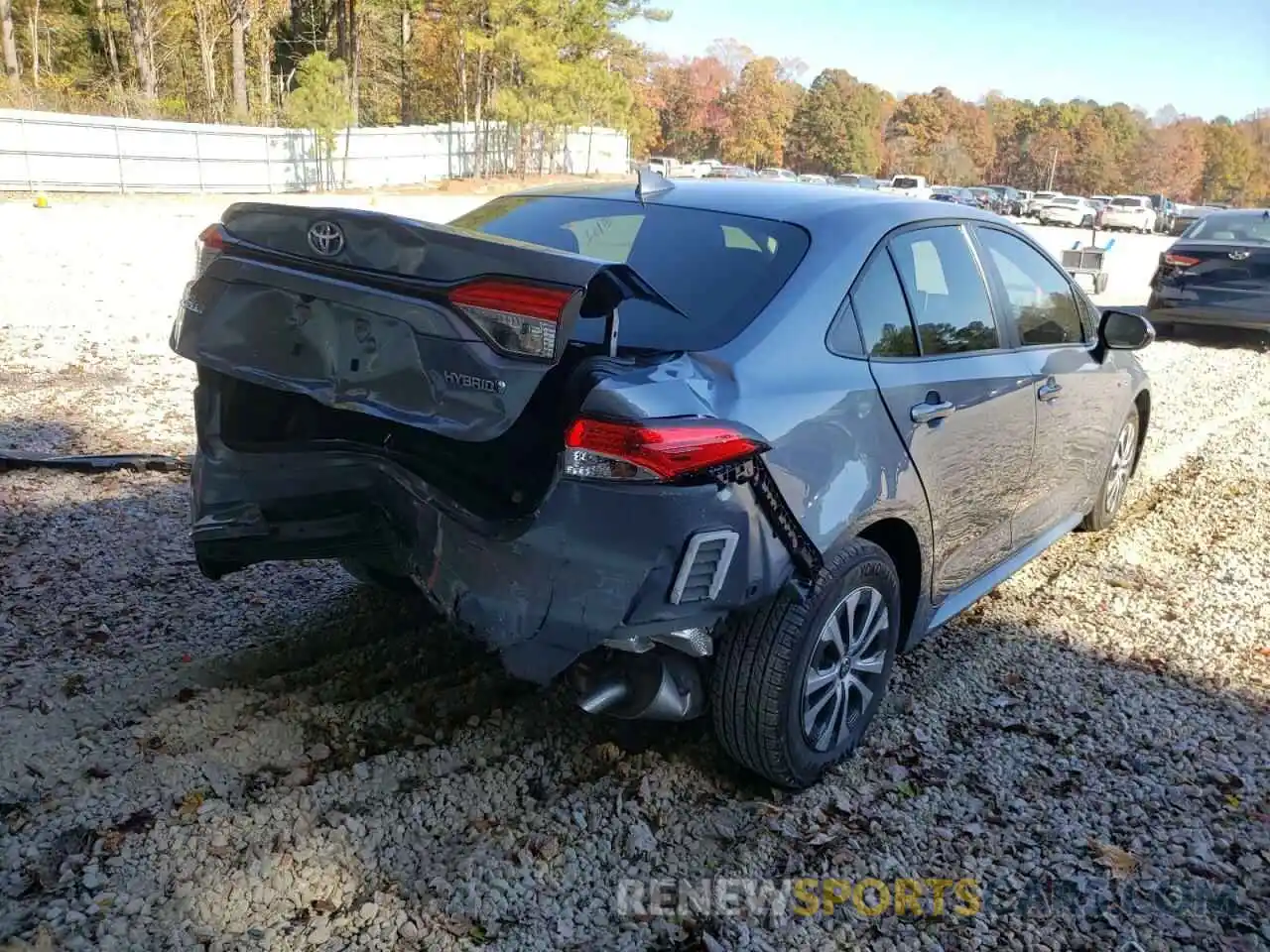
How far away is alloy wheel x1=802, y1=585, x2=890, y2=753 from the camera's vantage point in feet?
10.2

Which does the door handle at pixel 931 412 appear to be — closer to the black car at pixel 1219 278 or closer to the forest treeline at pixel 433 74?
the black car at pixel 1219 278

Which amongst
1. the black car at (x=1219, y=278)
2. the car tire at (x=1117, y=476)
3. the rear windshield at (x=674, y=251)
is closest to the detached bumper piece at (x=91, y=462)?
the rear windshield at (x=674, y=251)

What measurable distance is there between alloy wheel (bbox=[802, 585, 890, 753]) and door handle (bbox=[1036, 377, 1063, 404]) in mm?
1362

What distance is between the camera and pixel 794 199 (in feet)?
11.8

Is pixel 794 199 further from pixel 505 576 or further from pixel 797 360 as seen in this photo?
pixel 505 576

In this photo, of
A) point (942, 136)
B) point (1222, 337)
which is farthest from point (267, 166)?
point (942, 136)

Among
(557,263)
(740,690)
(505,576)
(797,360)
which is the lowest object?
(740,690)

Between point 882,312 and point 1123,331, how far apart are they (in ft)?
6.40

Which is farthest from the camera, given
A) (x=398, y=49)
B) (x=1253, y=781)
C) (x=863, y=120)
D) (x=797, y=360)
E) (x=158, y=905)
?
(x=863, y=120)

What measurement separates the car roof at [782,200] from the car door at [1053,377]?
33 centimetres

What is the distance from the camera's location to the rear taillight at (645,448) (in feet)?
8.45

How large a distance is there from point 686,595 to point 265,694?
5.49ft

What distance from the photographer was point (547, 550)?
267 cm

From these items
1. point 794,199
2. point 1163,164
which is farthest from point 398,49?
point 1163,164
